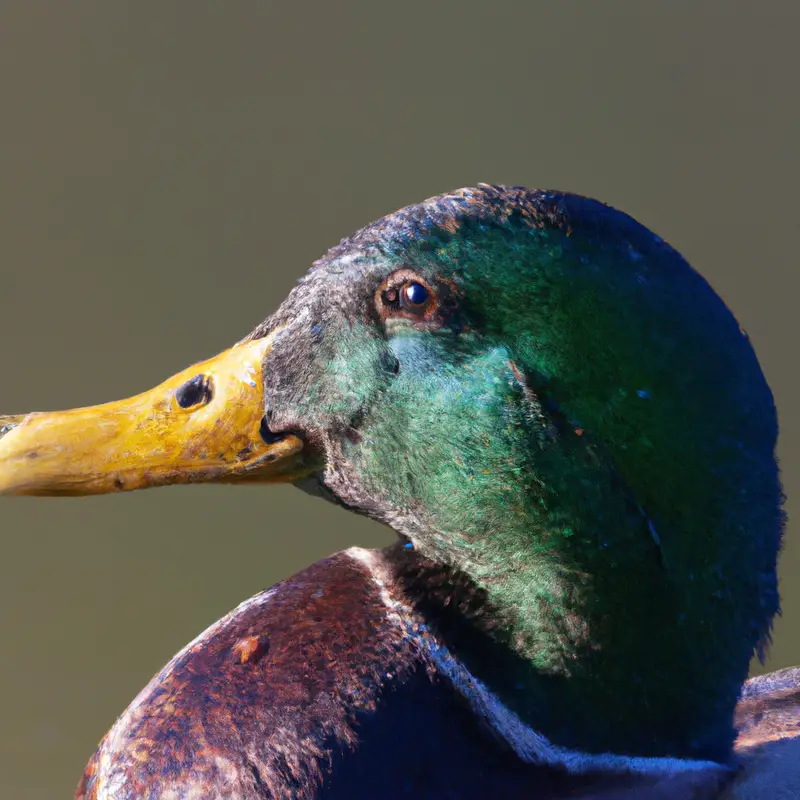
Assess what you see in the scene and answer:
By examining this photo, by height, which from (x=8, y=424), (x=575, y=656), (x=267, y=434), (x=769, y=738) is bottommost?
(x=769, y=738)

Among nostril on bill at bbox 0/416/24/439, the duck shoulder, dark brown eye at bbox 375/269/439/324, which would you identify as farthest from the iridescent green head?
nostril on bill at bbox 0/416/24/439

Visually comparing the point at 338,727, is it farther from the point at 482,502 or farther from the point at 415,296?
the point at 415,296

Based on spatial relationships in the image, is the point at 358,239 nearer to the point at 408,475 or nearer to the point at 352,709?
the point at 408,475

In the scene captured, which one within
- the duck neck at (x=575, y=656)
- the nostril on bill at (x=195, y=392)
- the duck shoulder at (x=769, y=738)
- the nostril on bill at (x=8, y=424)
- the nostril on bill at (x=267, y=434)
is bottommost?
the duck shoulder at (x=769, y=738)

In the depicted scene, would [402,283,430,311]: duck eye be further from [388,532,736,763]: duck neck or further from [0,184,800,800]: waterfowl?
[388,532,736,763]: duck neck

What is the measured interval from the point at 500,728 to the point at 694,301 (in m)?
0.41

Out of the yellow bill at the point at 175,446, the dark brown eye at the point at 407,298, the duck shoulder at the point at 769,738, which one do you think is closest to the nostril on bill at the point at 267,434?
the yellow bill at the point at 175,446

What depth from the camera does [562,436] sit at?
0.88 m

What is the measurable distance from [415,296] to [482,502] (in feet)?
0.62

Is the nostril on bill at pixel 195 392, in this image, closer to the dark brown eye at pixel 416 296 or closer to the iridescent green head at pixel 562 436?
the iridescent green head at pixel 562 436

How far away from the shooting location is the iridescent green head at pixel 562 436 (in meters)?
0.88

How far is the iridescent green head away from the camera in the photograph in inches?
34.7

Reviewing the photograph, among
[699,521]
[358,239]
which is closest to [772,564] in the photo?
[699,521]

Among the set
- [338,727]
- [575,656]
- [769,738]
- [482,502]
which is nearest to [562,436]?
[482,502]
